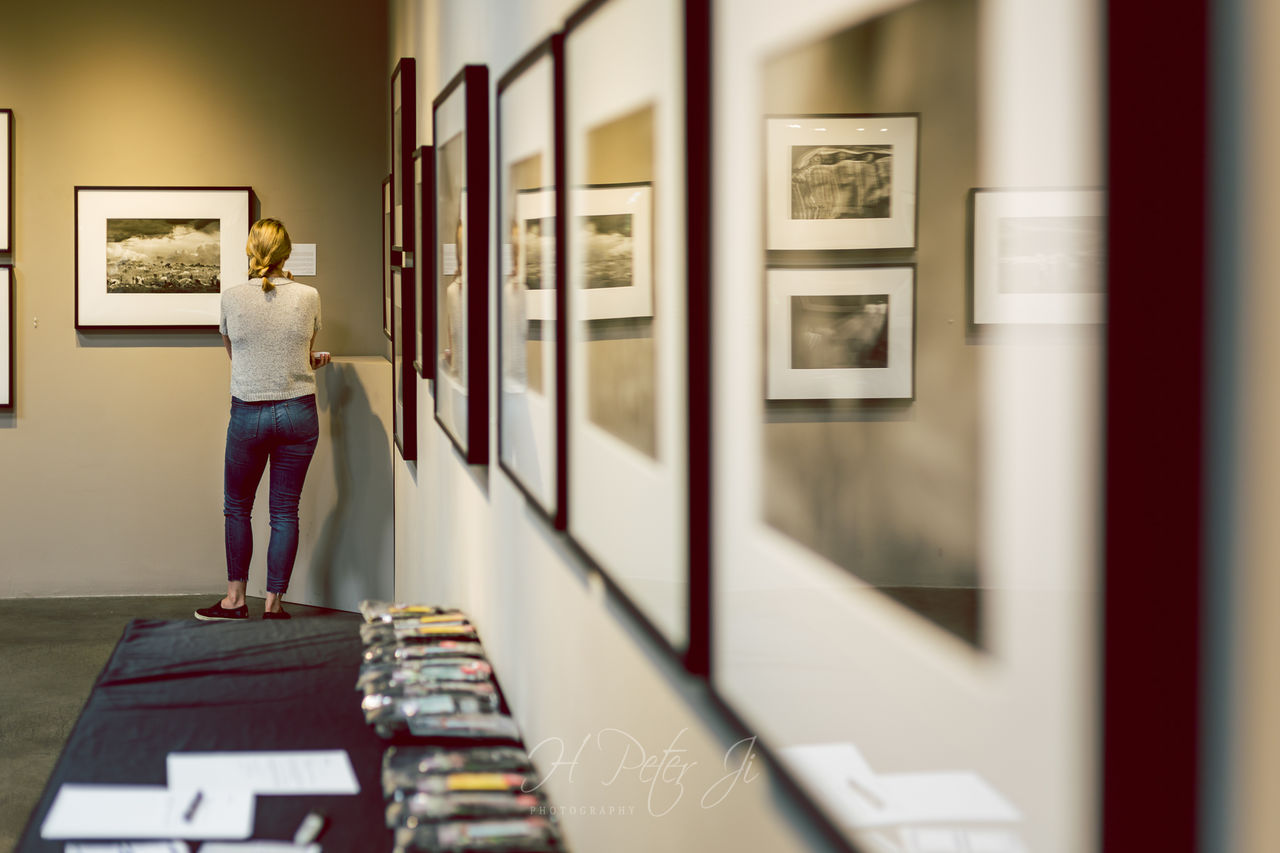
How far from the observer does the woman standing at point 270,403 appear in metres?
5.24

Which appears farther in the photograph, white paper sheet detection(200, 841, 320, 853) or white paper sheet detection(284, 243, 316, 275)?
white paper sheet detection(284, 243, 316, 275)

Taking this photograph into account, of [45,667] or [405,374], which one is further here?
[45,667]

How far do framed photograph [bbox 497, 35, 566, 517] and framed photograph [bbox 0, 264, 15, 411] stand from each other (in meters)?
4.44

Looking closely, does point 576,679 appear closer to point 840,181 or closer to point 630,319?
point 630,319

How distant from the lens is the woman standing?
524cm

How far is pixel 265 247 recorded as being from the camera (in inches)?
206

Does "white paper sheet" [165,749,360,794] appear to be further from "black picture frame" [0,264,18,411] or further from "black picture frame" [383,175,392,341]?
"black picture frame" [0,264,18,411]

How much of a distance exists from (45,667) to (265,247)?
72.3 inches

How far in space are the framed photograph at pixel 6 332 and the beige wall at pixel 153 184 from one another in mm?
52

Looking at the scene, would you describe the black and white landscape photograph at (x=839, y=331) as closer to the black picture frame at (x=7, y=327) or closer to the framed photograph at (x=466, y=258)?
the framed photograph at (x=466, y=258)

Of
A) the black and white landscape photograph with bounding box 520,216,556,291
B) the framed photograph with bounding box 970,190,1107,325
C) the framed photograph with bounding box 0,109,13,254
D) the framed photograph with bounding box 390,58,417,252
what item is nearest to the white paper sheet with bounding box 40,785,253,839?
the black and white landscape photograph with bounding box 520,216,556,291

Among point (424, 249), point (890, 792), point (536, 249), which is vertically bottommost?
point (890, 792)

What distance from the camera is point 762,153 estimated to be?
917mm

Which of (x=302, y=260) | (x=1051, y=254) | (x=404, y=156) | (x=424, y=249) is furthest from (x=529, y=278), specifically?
(x=302, y=260)
